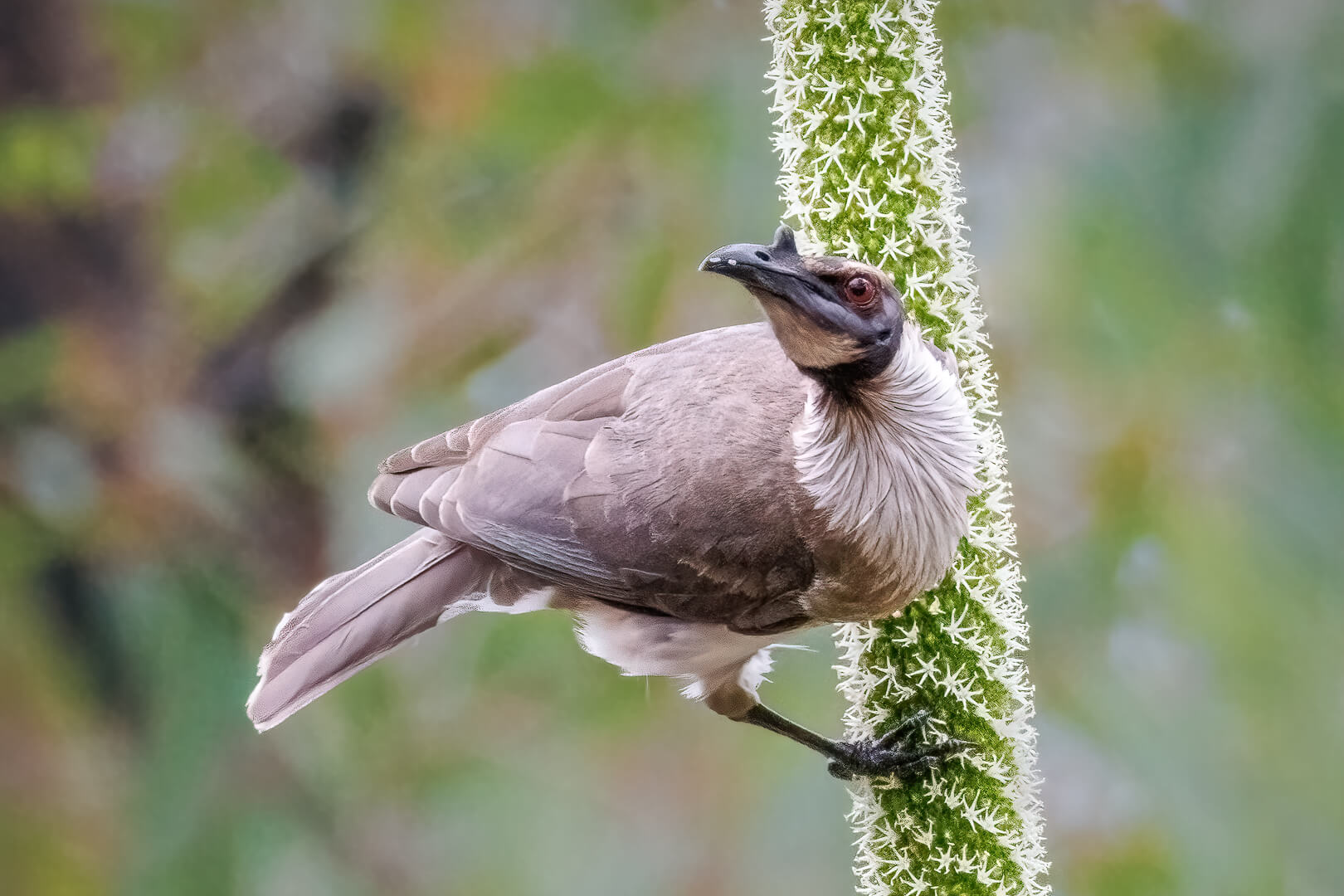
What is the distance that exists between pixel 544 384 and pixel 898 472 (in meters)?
0.89

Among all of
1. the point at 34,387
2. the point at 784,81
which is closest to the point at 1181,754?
the point at 784,81

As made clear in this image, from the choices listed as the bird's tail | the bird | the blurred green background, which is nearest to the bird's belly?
the bird

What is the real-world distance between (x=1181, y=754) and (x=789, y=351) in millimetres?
873

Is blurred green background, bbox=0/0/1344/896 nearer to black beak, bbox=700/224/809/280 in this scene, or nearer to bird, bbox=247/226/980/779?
bird, bbox=247/226/980/779

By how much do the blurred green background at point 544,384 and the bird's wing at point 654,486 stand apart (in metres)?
0.44

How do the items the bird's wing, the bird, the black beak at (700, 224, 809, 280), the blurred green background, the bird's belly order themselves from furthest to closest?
1. the blurred green background
2. the bird's belly
3. the bird's wing
4. the bird
5. the black beak at (700, 224, 809, 280)

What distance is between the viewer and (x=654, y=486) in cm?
119

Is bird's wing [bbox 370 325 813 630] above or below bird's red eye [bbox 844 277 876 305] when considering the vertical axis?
below

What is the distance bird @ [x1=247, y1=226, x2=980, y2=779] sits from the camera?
3.35 ft

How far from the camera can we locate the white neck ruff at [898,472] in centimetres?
107

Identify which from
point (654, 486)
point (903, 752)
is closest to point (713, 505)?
point (654, 486)

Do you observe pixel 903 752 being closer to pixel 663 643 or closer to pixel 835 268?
pixel 663 643

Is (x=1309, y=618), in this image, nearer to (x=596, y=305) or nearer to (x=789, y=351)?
(x=789, y=351)

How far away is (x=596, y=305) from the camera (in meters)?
1.88
